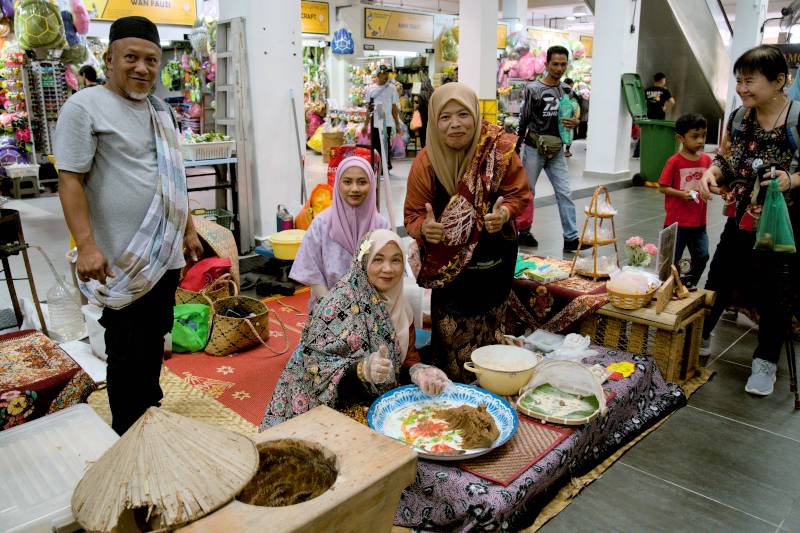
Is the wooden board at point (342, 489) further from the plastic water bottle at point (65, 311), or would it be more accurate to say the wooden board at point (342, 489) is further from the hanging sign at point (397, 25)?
the hanging sign at point (397, 25)

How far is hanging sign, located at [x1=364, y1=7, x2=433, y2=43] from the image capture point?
533 inches

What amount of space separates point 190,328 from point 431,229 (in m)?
1.73

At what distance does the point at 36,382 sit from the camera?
87.7 inches

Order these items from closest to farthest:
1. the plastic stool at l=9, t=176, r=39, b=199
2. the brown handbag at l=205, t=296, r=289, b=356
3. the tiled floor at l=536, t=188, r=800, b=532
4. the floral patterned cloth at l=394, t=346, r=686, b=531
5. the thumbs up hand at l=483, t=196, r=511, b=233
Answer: the floral patterned cloth at l=394, t=346, r=686, b=531
the tiled floor at l=536, t=188, r=800, b=532
the thumbs up hand at l=483, t=196, r=511, b=233
the brown handbag at l=205, t=296, r=289, b=356
the plastic stool at l=9, t=176, r=39, b=199

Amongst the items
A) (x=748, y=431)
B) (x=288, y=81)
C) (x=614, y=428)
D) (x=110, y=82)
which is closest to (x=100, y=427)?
(x=110, y=82)

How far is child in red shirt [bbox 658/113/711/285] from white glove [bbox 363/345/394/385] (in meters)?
2.56

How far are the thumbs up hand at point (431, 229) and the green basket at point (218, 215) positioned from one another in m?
3.09

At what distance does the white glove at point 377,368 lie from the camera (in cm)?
202

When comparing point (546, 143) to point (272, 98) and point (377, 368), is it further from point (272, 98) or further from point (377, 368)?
point (377, 368)

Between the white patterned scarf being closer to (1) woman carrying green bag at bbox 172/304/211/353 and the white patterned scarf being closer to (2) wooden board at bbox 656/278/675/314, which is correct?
(1) woman carrying green bag at bbox 172/304/211/353

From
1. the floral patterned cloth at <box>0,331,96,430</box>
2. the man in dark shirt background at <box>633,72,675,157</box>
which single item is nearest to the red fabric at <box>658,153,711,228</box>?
the floral patterned cloth at <box>0,331,96,430</box>

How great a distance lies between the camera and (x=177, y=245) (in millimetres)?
2289

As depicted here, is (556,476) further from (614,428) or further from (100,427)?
(100,427)

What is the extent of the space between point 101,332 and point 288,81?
2.94m
